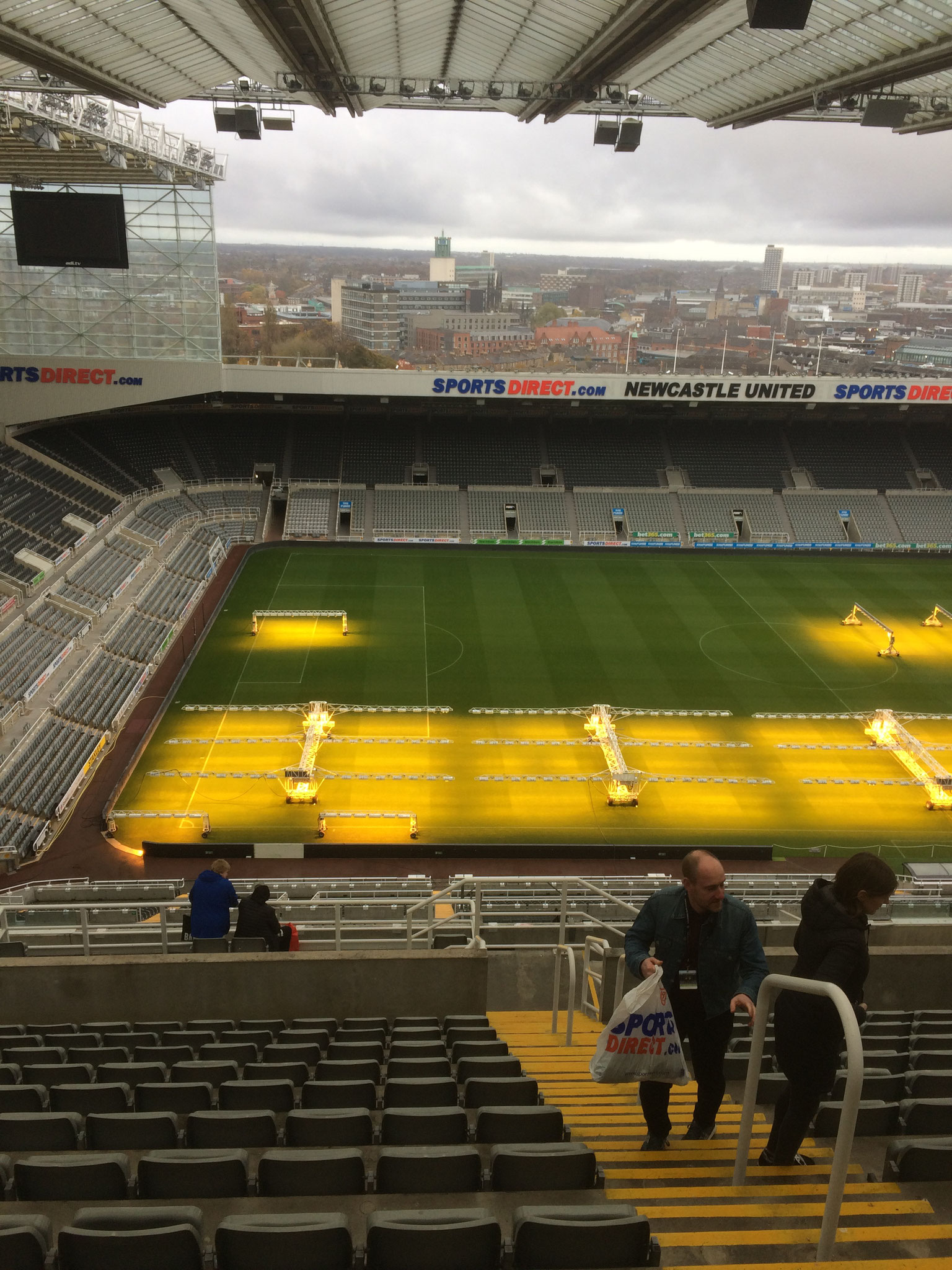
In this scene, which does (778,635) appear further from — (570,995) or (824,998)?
(824,998)

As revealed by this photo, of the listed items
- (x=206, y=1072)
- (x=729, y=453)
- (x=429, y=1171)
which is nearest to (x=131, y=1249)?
(x=429, y=1171)

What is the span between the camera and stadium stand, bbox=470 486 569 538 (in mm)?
44781

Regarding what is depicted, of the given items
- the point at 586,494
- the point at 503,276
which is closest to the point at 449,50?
the point at 586,494

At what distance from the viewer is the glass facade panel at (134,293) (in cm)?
3834

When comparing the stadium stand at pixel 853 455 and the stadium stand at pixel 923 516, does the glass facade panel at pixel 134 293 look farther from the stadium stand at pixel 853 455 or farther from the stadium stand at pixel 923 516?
the stadium stand at pixel 923 516

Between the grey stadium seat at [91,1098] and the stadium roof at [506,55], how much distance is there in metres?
13.9

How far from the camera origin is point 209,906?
30.0ft

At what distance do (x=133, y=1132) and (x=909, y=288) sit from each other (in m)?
69.2

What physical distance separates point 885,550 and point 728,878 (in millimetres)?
31302

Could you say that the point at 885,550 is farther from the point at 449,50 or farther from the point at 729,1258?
the point at 729,1258

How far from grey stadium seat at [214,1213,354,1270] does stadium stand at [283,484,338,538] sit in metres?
41.4

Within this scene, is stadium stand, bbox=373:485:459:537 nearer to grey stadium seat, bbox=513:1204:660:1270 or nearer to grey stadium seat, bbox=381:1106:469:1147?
grey stadium seat, bbox=381:1106:469:1147

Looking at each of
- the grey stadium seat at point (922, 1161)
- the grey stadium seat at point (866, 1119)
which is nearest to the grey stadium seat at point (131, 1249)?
the grey stadium seat at point (922, 1161)

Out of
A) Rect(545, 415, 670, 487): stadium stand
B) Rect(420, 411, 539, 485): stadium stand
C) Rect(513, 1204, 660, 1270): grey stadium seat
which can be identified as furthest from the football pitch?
Rect(513, 1204, 660, 1270): grey stadium seat
